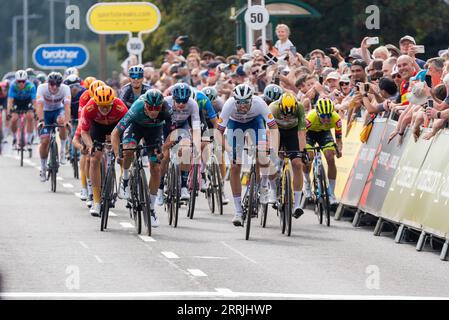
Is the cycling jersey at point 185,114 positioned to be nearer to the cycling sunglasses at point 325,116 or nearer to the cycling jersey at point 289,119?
the cycling jersey at point 289,119

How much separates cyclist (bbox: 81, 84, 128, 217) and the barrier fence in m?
3.14

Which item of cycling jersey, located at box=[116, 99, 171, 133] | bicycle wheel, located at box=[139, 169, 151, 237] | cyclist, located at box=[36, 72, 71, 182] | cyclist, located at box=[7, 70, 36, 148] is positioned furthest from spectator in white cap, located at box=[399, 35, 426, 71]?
cyclist, located at box=[7, 70, 36, 148]

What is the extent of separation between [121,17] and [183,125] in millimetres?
22546

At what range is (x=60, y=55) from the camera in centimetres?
4797

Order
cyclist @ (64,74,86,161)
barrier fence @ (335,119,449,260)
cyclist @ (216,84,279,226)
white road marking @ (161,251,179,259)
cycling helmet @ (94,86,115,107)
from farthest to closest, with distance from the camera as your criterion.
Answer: cyclist @ (64,74,86,161) < cycling helmet @ (94,86,115,107) < cyclist @ (216,84,279,226) < barrier fence @ (335,119,449,260) < white road marking @ (161,251,179,259)

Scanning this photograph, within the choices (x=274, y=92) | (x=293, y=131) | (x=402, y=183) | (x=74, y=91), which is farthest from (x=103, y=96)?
(x=74, y=91)

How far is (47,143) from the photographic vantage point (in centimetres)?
2455

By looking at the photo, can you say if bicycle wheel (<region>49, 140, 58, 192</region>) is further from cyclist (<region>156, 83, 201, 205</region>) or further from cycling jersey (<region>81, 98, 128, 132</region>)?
cycling jersey (<region>81, 98, 128, 132</region>)

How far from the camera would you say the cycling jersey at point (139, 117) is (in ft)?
55.5

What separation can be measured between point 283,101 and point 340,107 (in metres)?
3.58

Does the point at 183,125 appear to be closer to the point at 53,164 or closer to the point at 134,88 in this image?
the point at 134,88

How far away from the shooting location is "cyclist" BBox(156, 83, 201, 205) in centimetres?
1809

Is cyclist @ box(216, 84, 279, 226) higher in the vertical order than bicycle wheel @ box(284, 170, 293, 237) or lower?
higher

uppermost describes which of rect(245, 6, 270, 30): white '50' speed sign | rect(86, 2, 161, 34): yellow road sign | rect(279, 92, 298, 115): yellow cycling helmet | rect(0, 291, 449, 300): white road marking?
rect(86, 2, 161, 34): yellow road sign
